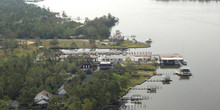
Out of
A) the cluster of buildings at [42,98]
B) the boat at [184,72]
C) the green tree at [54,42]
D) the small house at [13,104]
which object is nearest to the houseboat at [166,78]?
the boat at [184,72]

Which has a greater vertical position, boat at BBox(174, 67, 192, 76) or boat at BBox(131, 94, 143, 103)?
boat at BBox(174, 67, 192, 76)

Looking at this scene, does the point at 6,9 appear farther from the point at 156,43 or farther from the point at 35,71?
the point at 35,71

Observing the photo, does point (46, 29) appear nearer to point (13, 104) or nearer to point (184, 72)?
point (184, 72)

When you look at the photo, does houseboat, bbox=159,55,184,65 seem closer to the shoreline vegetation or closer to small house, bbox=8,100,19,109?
the shoreline vegetation

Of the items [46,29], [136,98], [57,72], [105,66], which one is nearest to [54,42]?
[46,29]

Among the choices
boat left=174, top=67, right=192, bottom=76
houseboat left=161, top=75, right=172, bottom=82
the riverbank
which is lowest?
houseboat left=161, top=75, right=172, bottom=82

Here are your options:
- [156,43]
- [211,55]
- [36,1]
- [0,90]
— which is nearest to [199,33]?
[156,43]

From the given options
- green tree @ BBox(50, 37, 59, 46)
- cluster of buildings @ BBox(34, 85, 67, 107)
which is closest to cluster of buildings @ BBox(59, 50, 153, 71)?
green tree @ BBox(50, 37, 59, 46)

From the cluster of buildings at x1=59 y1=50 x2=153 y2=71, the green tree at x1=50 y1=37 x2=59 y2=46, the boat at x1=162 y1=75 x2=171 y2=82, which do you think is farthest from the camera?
the green tree at x1=50 y1=37 x2=59 y2=46

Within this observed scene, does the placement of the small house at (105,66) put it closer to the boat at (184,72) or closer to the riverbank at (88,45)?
the boat at (184,72)
